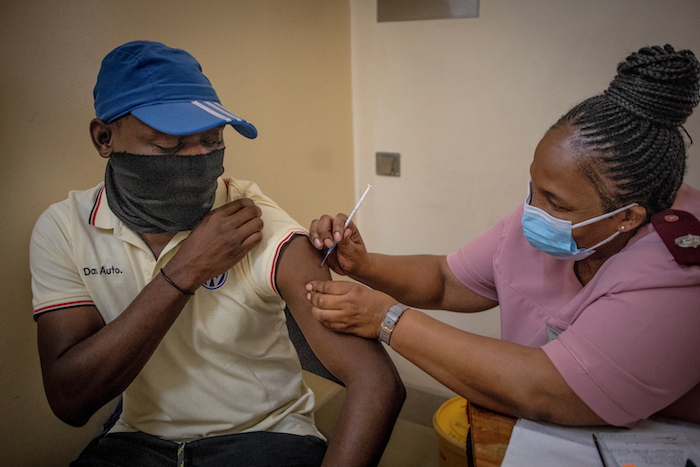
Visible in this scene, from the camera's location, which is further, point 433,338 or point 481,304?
point 481,304

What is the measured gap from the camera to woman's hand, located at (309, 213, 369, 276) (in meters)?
1.47

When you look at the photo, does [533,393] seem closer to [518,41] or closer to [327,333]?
[327,333]

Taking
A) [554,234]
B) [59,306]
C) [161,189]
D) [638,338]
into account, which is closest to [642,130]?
[554,234]

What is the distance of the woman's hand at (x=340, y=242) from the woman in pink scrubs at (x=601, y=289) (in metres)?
0.01

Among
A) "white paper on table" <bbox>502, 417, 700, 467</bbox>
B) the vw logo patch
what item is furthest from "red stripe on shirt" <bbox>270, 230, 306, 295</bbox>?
"white paper on table" <bbox>502, 417, 700, 467</bbox>

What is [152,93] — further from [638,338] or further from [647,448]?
[647,448]

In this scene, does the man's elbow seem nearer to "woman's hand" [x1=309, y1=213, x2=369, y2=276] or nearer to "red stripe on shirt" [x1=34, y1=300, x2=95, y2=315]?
"red stripe on shirt" [x1=34, y1=300, x2=95, y2=315]

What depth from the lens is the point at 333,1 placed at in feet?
8.45

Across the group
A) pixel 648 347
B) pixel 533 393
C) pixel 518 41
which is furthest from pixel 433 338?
pixel 518 41

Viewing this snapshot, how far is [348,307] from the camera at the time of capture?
129 cm

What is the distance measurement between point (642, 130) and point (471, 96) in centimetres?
138

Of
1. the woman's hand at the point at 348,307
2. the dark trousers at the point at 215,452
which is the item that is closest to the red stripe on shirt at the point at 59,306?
the dark trousers at the point at 215,452

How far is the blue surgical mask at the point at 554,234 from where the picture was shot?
1.29m

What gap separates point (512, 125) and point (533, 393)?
62.4 inches
